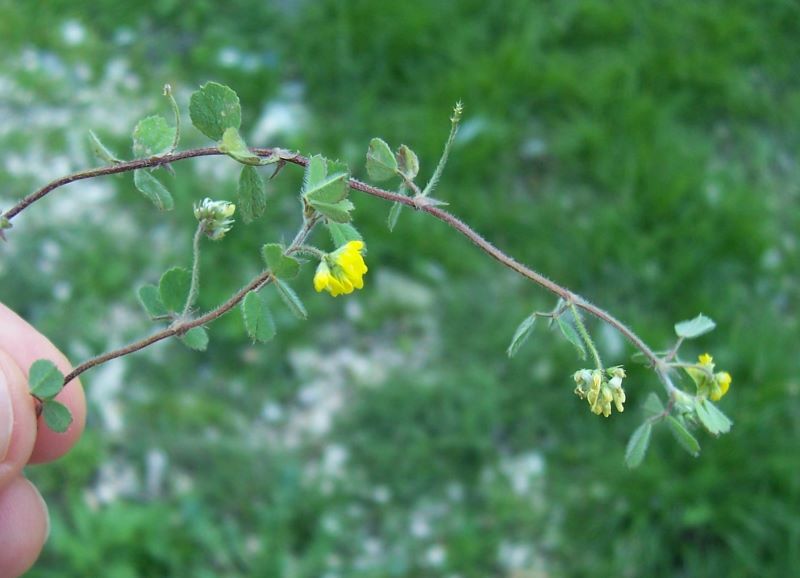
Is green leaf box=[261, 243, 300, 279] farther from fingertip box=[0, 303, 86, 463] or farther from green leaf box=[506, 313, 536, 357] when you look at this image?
fingertip box=[0, 303, 86, 463]

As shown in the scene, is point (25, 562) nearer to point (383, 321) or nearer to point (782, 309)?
point (383, 321)

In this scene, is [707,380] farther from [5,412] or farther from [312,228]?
[5,412]

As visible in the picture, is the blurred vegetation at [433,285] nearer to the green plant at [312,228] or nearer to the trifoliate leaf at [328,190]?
the green plant at [312,228]

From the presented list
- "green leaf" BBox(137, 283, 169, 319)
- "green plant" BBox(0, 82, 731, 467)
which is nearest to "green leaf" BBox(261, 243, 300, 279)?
"green plant" BBox(0, 82, 731, 467)

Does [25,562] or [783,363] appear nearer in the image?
[25,562]

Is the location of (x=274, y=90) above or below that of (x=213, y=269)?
above

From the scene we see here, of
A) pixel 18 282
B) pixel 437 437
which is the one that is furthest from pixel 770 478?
pixel 18 282
